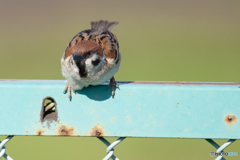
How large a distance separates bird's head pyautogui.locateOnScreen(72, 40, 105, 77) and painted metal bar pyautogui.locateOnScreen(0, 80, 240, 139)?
0.58m

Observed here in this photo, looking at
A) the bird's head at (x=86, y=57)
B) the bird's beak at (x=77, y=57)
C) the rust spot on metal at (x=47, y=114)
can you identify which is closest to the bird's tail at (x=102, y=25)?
the bird's head at (x=86, y=57)

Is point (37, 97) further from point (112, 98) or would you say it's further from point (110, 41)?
point (110, 41)

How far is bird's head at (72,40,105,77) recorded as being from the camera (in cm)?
170

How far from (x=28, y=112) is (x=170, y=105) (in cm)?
42

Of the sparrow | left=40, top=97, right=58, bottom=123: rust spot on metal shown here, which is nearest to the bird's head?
the sparrow

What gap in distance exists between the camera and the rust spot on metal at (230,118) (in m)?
1.00

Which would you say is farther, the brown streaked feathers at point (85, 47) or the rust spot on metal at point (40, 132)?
the brown streaked feathers at point (85, 47)

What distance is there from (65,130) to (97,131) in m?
0.10

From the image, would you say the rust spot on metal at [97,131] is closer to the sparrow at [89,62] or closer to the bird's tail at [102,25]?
the sparrow at [89,62]

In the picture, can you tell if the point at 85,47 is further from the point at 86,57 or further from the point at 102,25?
the point at 102,25

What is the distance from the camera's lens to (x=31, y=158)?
3139 mm

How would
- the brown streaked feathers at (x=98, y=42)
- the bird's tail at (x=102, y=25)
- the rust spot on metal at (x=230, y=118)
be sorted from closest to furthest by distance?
the rust spot on metal at (x=230, y=118)
the brown streaked feathers at (x=98, y=42)
the bird's tail at (x=102, y=25)

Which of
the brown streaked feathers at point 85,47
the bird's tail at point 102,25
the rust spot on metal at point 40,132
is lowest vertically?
the rust spot on metal at point 40,132

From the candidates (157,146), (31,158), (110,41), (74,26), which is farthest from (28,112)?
(74,26)
